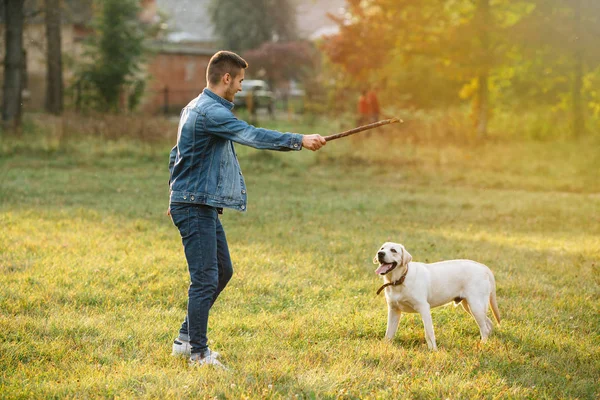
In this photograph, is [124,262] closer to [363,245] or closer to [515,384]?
[363,245]

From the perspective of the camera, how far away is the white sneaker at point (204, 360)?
16.0ft

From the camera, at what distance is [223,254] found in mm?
5121

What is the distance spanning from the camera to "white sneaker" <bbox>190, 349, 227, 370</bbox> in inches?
192

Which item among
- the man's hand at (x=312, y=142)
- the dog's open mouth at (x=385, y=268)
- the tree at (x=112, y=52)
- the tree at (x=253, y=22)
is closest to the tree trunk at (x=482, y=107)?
the tree at (x=112, y=52)

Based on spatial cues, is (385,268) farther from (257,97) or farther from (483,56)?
(257,97)

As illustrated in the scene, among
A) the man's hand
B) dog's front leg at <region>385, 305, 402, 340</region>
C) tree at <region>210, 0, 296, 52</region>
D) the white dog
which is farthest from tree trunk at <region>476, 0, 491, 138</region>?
tree at <region>210, 0, 296, 52</region>

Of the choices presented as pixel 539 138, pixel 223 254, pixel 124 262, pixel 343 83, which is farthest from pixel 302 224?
pixel 343 83

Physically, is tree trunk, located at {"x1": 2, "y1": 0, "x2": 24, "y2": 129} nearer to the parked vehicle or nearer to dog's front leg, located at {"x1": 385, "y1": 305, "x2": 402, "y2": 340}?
the parked vehicle

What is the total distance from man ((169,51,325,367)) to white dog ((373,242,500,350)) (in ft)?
4.43

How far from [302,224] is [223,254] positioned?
570 centimetres

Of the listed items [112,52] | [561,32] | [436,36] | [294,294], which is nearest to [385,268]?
[294,294]

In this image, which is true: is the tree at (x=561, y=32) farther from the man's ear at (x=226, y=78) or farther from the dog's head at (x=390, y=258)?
the man's ear at (x=226, y=78)

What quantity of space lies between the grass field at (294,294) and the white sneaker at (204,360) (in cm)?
11

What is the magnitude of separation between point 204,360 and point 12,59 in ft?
64.7
